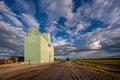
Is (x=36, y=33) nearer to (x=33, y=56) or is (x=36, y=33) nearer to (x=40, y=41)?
(x=40, y=41)

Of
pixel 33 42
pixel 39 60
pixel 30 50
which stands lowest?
pixel 39 60

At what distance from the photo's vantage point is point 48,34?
8981cm

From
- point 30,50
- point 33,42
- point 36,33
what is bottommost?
point 30,50

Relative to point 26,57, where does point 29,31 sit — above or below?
above

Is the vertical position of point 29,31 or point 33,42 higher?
point 29,31

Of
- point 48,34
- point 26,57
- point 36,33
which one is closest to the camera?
point 26,57

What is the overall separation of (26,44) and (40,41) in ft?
20.7

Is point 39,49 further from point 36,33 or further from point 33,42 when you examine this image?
point 36,33

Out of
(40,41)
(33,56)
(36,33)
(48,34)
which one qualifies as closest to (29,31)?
(36,33)

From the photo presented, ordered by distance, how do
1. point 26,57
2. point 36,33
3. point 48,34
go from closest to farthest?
point 26,57
point 36,33
point 48,34

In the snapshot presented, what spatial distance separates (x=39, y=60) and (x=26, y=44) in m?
9.19

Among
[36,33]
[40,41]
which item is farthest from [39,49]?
[36,33]

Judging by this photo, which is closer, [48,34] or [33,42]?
[33,42]

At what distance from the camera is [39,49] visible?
57562mm
